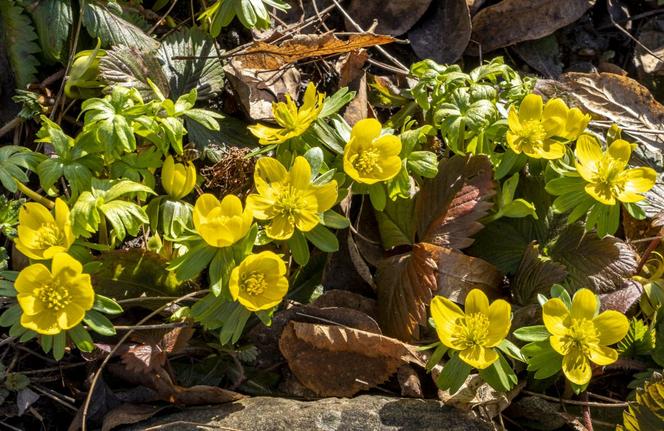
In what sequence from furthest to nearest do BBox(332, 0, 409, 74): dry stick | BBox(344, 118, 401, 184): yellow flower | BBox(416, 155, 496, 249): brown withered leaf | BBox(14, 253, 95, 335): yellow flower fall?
BBox(332, 0, 409, 74): dry stick, BBox(416, 155, 496, 249): brown withered leaf, BBox(344, 118, 401, 184): yellow flower, BBox(14, 253, 95, 335): yellow flower

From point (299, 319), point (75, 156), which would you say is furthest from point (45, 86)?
point (299, 319)

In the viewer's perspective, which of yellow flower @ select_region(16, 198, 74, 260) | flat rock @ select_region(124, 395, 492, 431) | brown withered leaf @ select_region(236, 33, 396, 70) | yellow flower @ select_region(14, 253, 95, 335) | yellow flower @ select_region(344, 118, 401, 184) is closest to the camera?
yellow flower @ select_region(14, 253, 95, 335)

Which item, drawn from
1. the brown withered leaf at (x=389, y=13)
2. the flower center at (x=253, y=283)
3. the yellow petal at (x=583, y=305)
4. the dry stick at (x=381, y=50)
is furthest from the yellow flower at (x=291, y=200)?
the brown withered leaf at (x=389, y=13)

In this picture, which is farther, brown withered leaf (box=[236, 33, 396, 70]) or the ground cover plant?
brown withered leaf (box=[236, 33, 396, 70])

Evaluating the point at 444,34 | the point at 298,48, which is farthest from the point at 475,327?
the point at 444,34

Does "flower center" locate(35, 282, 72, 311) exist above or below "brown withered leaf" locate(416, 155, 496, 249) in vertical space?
above

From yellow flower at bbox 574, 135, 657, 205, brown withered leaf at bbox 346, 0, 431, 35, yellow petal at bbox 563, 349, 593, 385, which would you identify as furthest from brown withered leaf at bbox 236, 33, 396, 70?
yellow petal at bbox 563, 349, 593, 385

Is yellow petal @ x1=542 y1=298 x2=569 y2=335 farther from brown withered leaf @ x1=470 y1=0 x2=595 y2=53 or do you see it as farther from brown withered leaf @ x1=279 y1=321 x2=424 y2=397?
brown withered leaf @ x1=470 y1=0 x2=595 y2=53

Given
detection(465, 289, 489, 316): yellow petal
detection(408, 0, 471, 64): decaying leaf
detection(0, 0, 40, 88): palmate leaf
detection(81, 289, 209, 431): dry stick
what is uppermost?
detection(0, 0, 40, 88): palmate leaf
